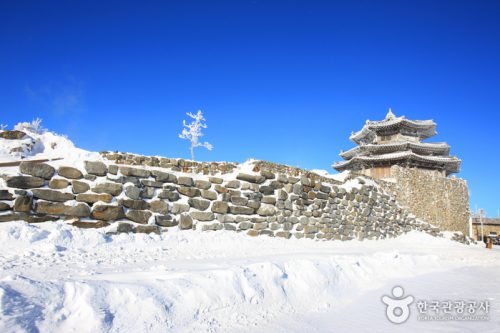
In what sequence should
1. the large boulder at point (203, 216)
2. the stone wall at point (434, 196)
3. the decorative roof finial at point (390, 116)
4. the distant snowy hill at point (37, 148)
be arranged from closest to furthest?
1. the large boulder at point (203, 216)
2. the distant snowy hill at point (37, 148)
3. the stone wall at point (434, 196)
4. the decorative roof finial at point (390, 116)

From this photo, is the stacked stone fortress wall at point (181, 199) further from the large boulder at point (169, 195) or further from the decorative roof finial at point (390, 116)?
the decorative roof finial at point (390, 116)

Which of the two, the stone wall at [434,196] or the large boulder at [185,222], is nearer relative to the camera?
the large boulder at [185,222]

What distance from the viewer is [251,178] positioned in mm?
6098

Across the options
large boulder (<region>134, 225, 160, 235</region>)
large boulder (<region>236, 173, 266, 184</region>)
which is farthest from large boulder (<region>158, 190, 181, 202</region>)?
large boulder (<region>236, 173, 266, 184</region>)

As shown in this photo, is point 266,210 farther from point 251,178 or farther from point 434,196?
point 434,196

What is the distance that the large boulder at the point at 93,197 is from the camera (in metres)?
4.04

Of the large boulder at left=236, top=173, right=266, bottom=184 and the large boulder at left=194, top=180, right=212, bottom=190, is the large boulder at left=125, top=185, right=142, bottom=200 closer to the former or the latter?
the large boulder at left=194, top=180, right=212, bottom=190

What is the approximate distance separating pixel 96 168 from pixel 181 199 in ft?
4.80

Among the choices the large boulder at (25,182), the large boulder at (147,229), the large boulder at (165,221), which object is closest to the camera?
the large boulder at (25,182)

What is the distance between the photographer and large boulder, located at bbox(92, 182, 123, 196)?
4.18 metres

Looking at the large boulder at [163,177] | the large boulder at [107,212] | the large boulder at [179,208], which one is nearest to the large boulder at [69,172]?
the large boulder at [107,212]

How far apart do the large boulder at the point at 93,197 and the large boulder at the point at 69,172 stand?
0.30 m

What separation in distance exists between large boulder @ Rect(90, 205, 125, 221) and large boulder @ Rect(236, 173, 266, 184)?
2505mm

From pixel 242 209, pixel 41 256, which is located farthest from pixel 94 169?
pixel 242 209
